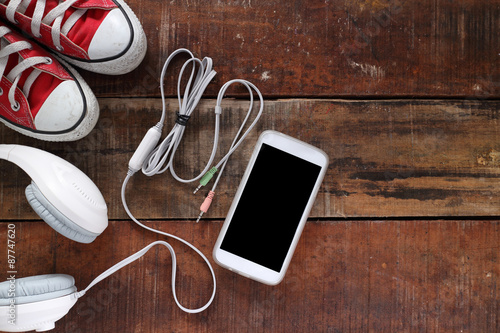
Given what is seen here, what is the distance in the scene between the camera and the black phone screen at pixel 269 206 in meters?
0.71

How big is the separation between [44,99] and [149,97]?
0.19 metres

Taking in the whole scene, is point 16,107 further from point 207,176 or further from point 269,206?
point 269,206

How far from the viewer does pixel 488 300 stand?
761 millimetres

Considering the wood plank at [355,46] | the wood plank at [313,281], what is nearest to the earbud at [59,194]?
the wood plank at [313,281]

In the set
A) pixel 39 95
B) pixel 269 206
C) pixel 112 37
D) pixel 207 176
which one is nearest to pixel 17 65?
pixel 39 95

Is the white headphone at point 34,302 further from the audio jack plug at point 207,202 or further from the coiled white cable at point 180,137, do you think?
the audio jack plug at point 207,202

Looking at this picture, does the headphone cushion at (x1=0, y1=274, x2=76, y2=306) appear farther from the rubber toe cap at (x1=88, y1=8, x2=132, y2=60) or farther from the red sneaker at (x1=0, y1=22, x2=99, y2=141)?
the rubber toe cap at (x1=88, y1=8, x2=132, y2=60)

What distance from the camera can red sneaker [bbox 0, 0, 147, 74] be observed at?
0.68 metres

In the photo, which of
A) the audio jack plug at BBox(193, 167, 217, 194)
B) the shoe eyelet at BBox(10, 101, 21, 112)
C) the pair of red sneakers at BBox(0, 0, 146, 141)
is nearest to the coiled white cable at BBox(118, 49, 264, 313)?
the audio jack plug at BBox(193, 167, 217, 194)

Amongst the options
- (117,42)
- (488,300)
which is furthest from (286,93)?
(488,300)

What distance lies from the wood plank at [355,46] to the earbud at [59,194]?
0.21 meters

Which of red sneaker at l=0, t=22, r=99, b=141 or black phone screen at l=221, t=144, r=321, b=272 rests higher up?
red sneaker at l=0, t=22, r=99, b=141

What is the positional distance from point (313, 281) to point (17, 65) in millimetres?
715

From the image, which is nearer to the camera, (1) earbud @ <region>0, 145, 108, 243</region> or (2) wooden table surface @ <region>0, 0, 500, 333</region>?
(1) earbud @ <region>0, 145, 108, 243</region>
